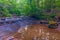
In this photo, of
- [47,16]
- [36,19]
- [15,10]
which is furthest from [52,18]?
[15,10]

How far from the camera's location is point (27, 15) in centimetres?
2170

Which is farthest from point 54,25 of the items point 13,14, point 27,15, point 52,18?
point 13,14

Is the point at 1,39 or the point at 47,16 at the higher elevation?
the point at 1,39

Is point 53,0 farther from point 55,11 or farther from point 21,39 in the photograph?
point 21,39

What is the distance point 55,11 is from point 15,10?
7.05 m

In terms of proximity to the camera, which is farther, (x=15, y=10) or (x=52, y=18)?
(x=15, y=10)

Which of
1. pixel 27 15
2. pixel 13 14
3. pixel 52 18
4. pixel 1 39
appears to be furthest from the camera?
pixel 13 14

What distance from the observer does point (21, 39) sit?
33.0 ft

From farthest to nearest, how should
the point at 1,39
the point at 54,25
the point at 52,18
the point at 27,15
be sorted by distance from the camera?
the point at 27,15 → the point at 52,18 → the point at 54,25 → the point at 1,39

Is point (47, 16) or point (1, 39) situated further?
point (47, 16)

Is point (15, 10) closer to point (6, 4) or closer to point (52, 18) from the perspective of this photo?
point (6, 4)

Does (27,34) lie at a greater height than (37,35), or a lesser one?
greater

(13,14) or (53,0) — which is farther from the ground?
(53,0)

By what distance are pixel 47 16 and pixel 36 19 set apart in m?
1.77
